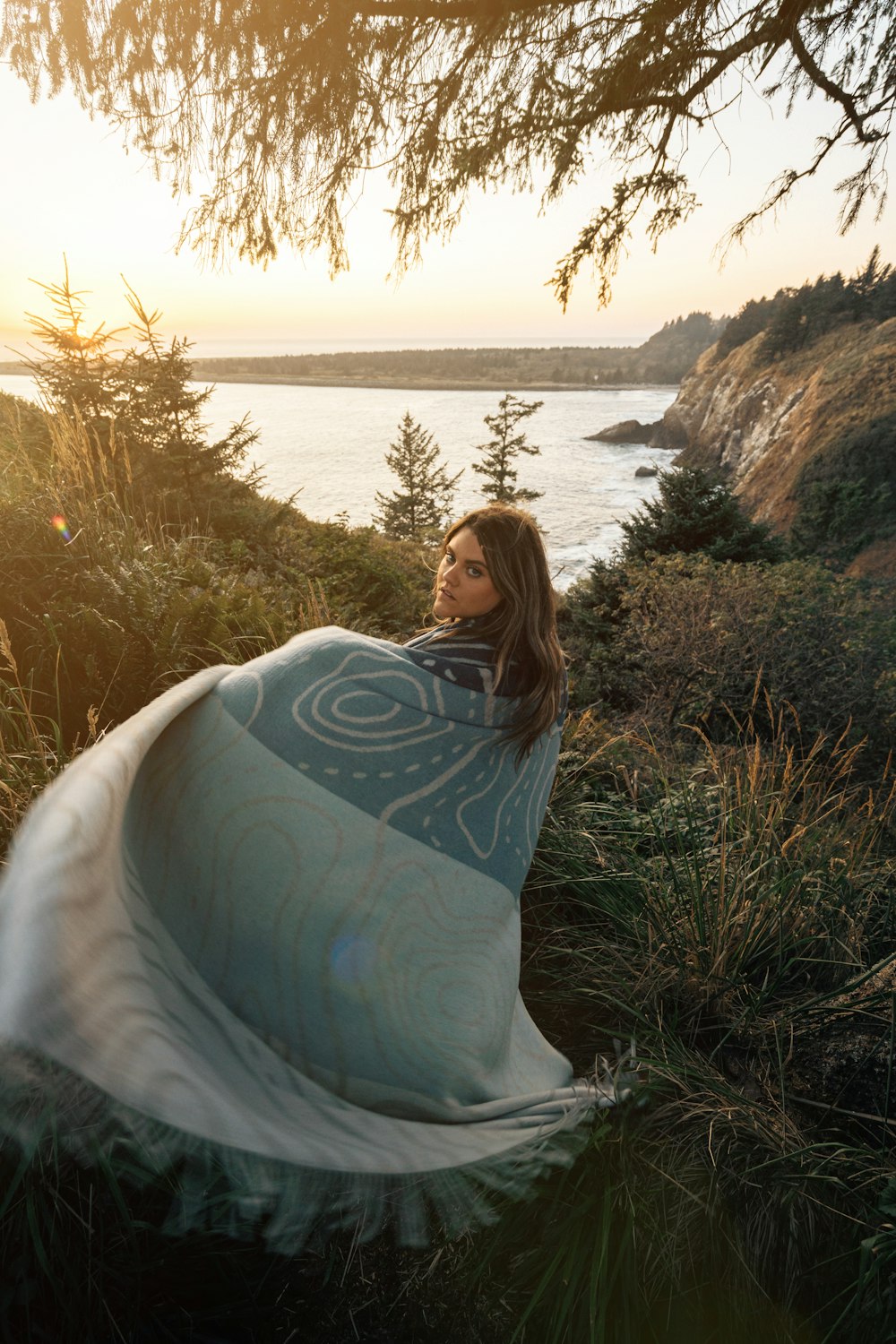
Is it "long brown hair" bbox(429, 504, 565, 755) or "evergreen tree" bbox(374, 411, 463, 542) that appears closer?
"long brown hair" bbox(429, 504, 565, 755)

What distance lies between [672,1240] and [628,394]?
83.6 meters

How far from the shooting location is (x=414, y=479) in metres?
37.2

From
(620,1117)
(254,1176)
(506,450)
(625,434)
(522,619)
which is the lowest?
(620,1117)

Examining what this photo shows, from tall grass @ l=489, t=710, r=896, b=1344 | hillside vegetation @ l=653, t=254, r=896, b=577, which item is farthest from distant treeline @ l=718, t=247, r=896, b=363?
tall grass @ l=489, t=710, r=896, b=1344

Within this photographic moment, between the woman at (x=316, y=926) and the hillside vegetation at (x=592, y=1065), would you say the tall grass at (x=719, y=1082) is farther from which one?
the woman at (x=316, y=926)

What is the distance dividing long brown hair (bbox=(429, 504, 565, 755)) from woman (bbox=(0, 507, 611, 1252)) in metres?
0.01

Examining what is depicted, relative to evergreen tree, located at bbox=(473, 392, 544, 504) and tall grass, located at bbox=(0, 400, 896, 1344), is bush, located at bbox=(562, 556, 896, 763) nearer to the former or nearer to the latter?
tall grass, located at bbox=(0, 400, 896, 1344)

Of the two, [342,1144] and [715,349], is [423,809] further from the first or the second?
[715,349]

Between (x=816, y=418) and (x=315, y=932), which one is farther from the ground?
(x=816, y=418)

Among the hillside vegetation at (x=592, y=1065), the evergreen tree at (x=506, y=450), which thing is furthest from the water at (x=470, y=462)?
the hillside vegetation at (x=592, y=1065)

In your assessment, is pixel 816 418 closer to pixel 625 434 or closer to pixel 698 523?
pixel 698 523

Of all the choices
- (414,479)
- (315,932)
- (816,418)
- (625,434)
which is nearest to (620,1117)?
(315,932)

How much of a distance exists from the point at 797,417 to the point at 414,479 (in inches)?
729

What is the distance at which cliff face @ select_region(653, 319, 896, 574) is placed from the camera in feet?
82.1
